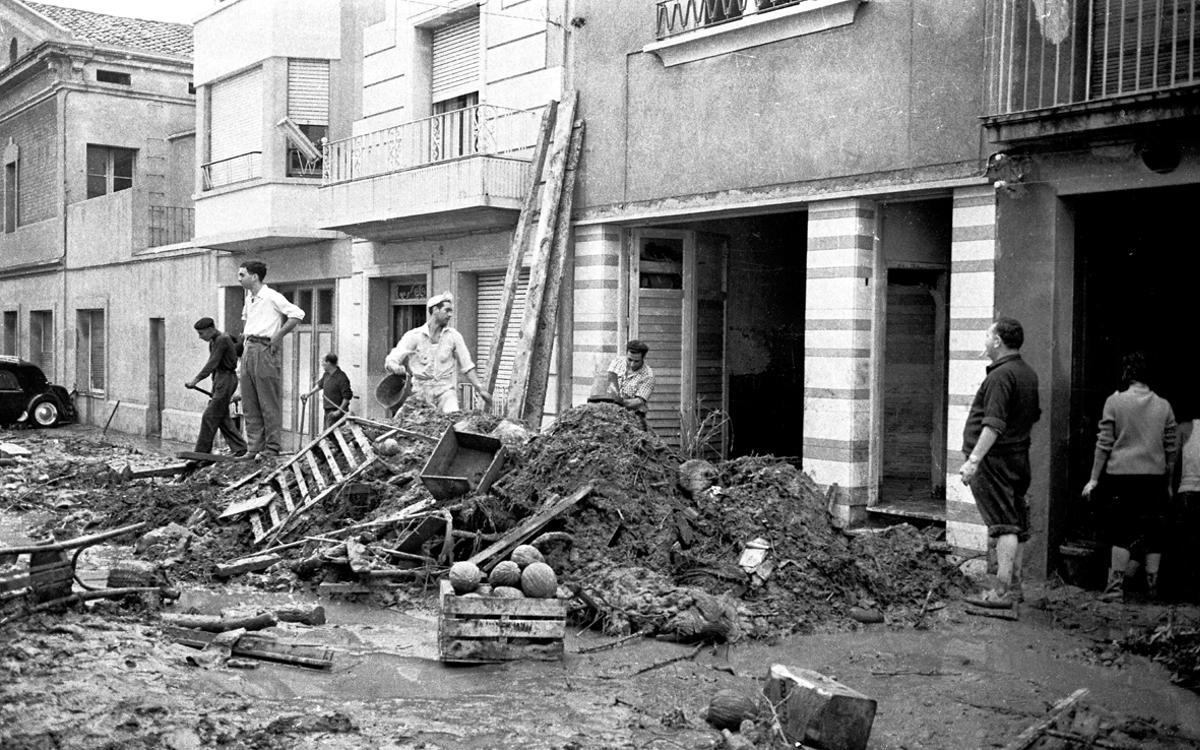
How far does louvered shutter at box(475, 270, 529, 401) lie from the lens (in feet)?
52.9

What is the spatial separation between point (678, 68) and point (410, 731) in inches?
368

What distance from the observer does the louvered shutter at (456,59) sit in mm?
17109

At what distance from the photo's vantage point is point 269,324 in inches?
537

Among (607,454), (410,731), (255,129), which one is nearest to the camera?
(410,731)

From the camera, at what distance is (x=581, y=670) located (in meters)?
7.24

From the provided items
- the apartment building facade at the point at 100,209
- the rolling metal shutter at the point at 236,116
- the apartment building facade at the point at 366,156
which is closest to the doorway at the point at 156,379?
the apartment building facade at the point at 100,209

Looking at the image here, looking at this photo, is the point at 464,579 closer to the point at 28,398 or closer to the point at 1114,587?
the point at 1114,587

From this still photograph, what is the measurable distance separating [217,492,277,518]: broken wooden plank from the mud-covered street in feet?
2.68

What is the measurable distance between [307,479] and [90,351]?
67.2 feet

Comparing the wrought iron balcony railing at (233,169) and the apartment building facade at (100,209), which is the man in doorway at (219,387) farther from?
the apartment building facade at (100,209)

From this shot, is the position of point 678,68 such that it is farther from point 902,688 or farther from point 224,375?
point 902,688

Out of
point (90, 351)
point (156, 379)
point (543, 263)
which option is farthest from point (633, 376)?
point (90, 351)

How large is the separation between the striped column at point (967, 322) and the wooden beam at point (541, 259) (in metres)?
5.44

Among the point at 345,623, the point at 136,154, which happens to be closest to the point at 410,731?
the point at 345,623
